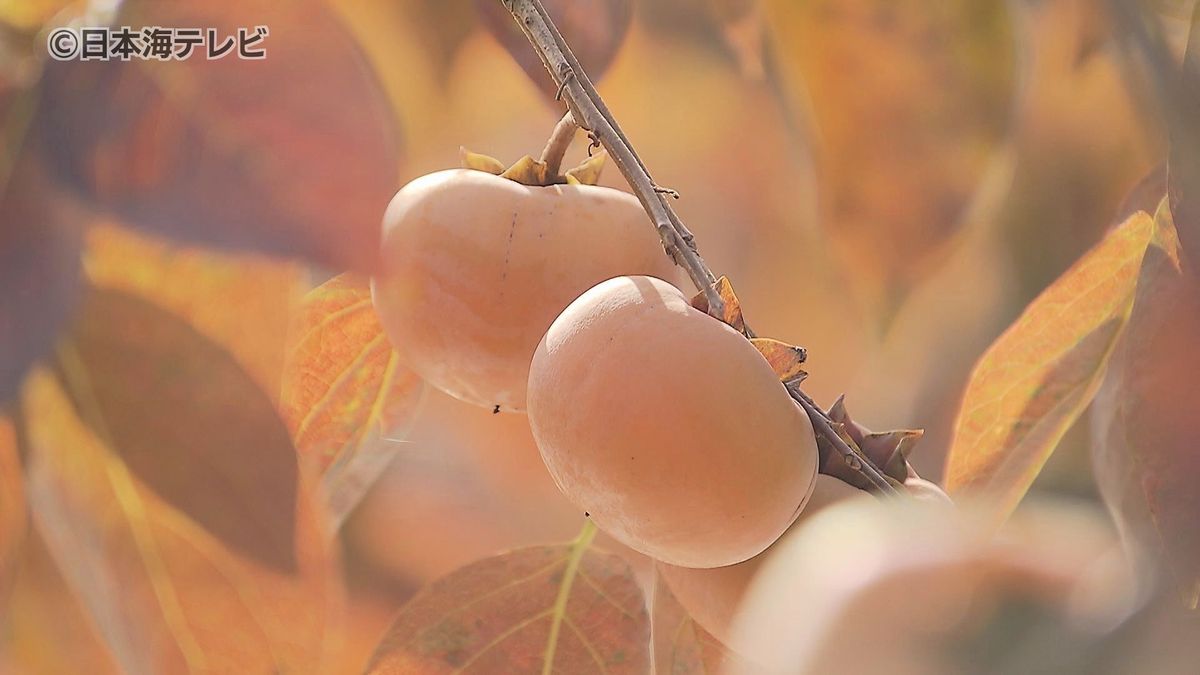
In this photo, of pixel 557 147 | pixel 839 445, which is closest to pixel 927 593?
pixel 839 445

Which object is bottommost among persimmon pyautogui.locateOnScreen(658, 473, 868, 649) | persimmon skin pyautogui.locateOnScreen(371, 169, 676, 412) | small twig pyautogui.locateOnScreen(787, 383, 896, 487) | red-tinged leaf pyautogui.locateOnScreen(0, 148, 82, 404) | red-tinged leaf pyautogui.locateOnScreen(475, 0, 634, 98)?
persimmon pyautogui.locateOnScreen(658, 473, 868, 649)

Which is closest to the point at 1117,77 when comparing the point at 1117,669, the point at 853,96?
the point at 853,96

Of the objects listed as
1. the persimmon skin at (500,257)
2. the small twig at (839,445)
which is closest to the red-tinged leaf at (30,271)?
the persimmon skin at (500,257)

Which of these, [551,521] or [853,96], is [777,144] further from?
[551,521]

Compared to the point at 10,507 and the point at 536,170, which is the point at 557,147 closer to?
the point at 536,170

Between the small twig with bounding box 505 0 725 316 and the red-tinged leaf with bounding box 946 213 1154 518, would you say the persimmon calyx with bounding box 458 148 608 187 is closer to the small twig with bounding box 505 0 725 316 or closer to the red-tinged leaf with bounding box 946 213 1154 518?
the small twig with bounding box 505 0 725 316

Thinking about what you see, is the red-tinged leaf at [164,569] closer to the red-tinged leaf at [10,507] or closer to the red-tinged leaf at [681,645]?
the red-tinged leaf at [10,507]

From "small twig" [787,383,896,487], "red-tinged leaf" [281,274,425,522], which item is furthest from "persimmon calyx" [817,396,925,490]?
"red-tinged leaf" [281,274,425,522]
